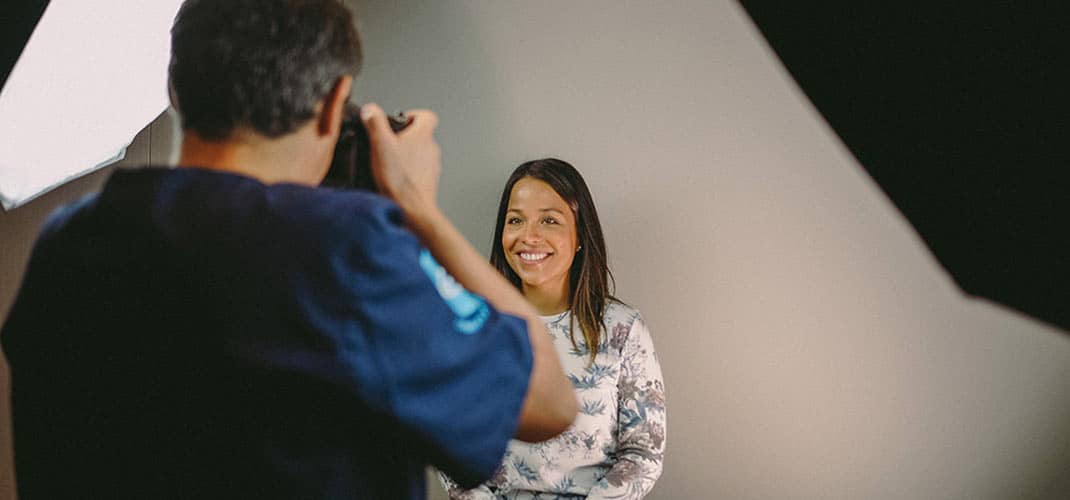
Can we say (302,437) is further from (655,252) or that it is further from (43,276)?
(655,252)

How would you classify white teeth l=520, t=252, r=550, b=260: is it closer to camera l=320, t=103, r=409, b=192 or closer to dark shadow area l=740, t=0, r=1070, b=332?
camera l=320, t=103, r=409, b=192

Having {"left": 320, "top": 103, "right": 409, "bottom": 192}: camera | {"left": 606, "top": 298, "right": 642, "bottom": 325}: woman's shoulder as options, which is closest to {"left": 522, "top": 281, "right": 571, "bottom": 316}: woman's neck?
{"left": 606, "top": 298, "right": 642, "bottom": 325}: woman's shoulder

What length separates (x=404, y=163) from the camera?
85 cm

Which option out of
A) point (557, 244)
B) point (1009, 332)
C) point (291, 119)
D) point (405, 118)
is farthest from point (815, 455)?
point (291, 119)

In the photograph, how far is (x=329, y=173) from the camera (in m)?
0.92

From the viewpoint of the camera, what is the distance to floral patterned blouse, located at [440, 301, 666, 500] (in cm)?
170

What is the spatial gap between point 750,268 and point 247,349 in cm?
140

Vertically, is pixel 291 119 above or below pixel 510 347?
above

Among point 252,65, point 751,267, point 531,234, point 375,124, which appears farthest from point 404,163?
point 751,267

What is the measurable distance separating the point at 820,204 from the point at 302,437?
1408mm

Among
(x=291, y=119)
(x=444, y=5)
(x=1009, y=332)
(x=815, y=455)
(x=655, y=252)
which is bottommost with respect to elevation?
(x=815, y=455)

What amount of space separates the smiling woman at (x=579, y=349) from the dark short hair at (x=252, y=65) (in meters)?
0.97

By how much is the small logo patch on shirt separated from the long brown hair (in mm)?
1089

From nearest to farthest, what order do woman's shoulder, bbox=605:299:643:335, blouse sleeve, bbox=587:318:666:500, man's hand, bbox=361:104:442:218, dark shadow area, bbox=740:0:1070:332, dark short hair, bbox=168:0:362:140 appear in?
dark shadow area, bbox=740:0:1070:332 < dark short hair, bbox=168:0:362:140 < man's hand, bbox=361:104:442:218 < blouse sleeve, bbox=587:318:666:500 < woman's shoulder, bbox=605:299:643:335
